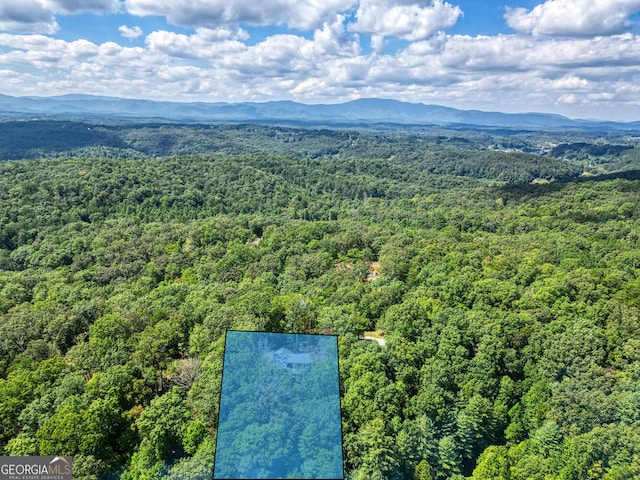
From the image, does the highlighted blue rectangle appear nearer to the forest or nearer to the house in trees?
the house in trees

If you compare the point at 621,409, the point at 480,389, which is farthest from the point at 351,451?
the point at 621,409

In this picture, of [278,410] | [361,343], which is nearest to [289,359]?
[278,410]

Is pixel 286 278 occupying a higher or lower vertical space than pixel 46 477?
lower

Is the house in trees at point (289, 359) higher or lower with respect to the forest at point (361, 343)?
higher

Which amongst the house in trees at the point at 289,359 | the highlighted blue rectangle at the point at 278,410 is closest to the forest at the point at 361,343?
the highlighted blue rectangle at the point at 278,410

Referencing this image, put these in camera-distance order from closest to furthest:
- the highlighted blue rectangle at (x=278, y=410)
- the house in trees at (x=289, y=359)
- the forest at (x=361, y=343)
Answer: the highlighted blue rectangle at (x=278, y=410)
the house in trees at (x=289, y=359)
the forest at (x=361, y=343)

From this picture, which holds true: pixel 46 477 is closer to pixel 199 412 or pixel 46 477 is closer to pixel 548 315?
pixel 199 412

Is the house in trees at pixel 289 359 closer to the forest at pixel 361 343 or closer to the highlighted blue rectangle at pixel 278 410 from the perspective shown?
the highlighted blue rectangle at pixel 278 410

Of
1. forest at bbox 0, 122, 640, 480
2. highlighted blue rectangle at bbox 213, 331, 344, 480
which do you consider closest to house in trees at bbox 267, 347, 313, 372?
highlighted blue rectangle at bbox 213, 331, 344, 480
